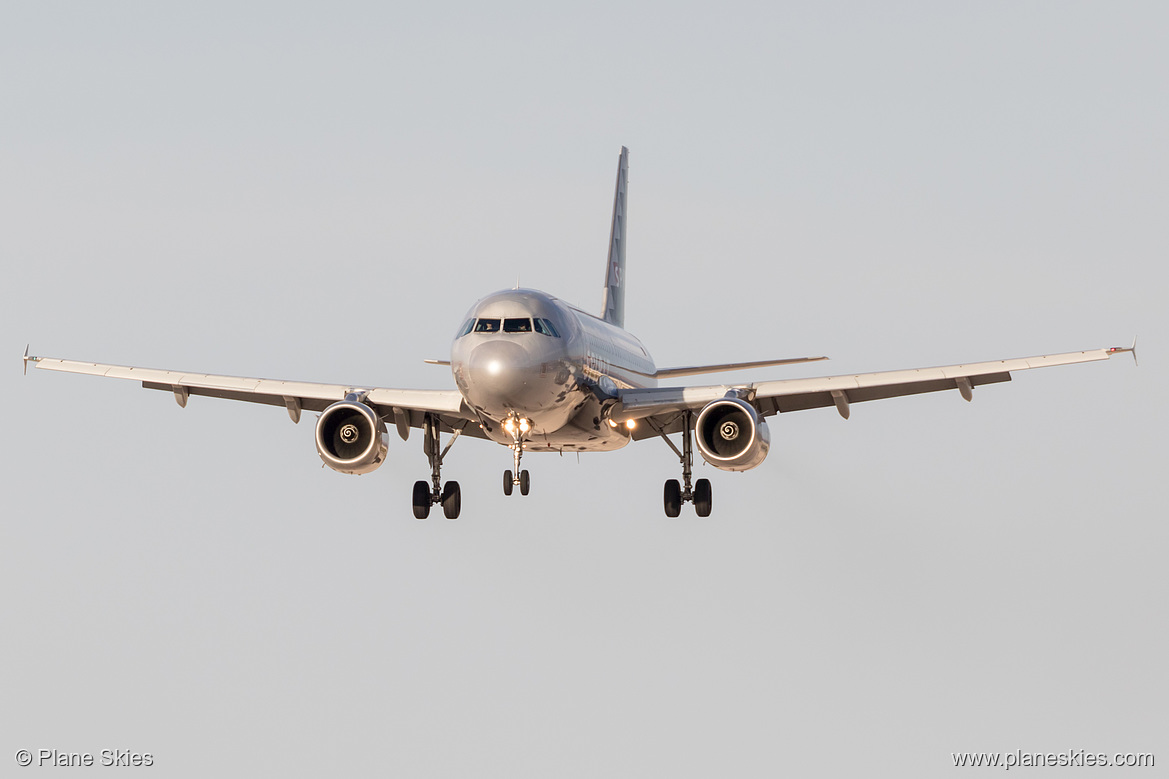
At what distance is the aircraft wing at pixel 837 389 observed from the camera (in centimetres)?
3819

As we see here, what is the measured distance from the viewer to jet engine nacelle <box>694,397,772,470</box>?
38.5 metres

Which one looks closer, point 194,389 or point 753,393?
point 753,393

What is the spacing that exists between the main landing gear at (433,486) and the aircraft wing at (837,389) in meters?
5.19

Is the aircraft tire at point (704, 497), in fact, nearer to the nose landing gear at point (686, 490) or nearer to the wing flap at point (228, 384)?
the nose landing gear at point (686, 490)

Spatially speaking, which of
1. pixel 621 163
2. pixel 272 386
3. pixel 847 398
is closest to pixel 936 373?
pixel 847 398

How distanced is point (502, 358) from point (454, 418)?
737 cm

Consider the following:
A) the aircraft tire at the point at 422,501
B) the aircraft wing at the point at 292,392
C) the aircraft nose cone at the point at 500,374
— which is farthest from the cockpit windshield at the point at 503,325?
the aircraft tire at the point at 422,501

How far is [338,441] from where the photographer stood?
1540 inches

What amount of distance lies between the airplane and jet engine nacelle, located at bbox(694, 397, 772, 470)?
0.08ft

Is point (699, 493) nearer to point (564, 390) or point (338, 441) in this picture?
point (564, 390)

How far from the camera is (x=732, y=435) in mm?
38812

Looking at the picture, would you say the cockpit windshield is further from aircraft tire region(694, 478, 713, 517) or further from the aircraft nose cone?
aircraft tire region(694, 478, 713, 517)

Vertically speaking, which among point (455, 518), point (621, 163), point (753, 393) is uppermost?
point (621, 163)

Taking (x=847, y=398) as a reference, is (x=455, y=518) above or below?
below
